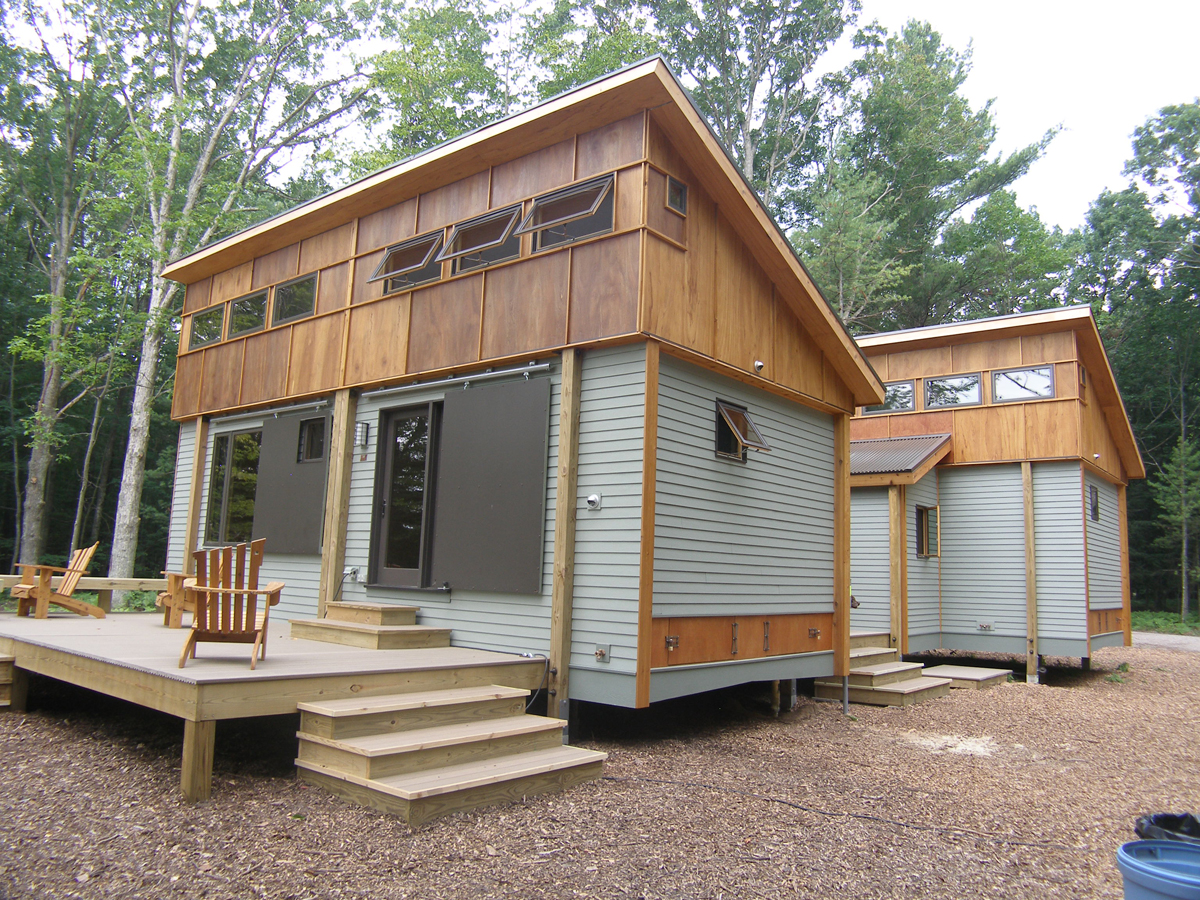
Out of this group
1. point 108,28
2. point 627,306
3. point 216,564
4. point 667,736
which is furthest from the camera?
point 108,28

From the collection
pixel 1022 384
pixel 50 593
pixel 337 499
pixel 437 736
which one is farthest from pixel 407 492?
pixel 1022 384

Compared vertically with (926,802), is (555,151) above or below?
above

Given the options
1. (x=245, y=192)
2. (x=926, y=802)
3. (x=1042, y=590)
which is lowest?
(x=926, y=802)

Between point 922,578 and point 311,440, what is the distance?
9.25 metres

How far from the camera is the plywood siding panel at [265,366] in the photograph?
9922mm

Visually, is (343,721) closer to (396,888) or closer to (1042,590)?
(396,888)

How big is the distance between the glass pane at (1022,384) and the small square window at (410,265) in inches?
371

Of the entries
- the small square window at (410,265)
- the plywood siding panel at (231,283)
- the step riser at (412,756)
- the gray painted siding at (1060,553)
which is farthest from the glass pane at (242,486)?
the gray painted siding at (1060,553)

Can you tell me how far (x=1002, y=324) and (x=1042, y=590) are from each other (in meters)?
4.18

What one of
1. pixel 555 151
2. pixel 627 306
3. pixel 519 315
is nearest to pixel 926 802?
pixel 627 306

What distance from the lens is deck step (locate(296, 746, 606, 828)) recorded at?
14.0ft

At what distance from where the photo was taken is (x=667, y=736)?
284 inches

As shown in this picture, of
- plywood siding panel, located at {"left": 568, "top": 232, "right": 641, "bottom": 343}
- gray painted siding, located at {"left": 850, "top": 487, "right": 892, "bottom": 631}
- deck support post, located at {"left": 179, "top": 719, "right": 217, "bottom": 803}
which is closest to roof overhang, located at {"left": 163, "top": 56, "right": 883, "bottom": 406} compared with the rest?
plywood siding panel, located at {"left": 568, "top": 232, "right": 641, "bottom": 343}

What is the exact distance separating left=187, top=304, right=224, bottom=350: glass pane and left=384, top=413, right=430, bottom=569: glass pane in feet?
15.0
